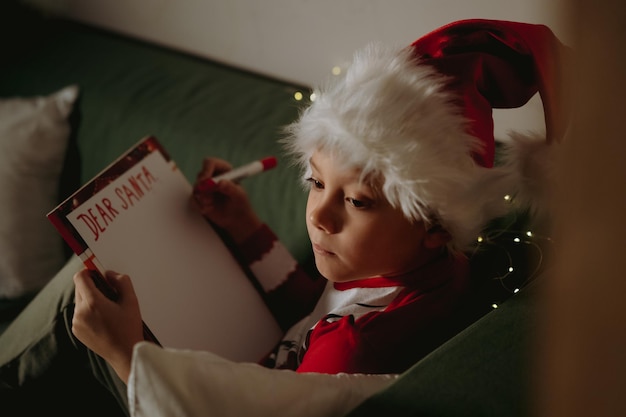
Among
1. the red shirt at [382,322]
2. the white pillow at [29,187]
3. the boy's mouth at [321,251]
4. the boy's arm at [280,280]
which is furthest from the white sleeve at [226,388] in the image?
the white pillow at [29,187]

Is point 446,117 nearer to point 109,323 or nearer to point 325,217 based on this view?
point 325,217

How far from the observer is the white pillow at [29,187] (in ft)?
4.36

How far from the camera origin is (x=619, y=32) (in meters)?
0.26

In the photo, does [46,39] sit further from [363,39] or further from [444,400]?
[444,400]

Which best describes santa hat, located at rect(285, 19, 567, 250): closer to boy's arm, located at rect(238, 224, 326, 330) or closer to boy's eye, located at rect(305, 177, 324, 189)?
boy's eye, located at rect(305, 177, 324, 189)

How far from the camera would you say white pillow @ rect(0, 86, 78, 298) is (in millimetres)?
1330

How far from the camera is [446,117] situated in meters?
0.67

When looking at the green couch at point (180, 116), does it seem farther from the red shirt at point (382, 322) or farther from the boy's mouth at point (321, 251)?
the boy's mouth at point (321, 251)

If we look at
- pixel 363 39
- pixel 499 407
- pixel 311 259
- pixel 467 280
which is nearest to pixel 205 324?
pixel 311 259

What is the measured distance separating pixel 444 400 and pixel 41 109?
1.24 m

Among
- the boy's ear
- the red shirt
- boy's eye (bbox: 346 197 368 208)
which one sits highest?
boy's eye (bbox: 346 197 368 208)

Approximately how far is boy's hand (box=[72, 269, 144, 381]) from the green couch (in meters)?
0.34

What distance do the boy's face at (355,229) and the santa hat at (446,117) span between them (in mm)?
21

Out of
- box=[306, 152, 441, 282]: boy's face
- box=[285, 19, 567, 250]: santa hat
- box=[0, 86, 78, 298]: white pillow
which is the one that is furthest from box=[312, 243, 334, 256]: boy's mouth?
box=[0, 86, 78, 298]: white pillow
